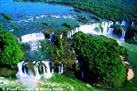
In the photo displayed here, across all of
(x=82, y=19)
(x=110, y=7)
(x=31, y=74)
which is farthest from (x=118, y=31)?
(x=31, y=74)

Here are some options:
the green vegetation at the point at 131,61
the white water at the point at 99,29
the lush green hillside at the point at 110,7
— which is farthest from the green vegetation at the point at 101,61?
the lush green hillside at the point at 110,7

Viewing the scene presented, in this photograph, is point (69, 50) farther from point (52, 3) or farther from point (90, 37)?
point (52, 3)

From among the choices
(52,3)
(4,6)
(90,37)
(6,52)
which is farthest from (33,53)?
(52,3)

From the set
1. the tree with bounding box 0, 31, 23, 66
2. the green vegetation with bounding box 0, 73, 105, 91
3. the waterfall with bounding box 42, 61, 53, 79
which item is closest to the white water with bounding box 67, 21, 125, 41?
the waterfall with bounding box 42, 61, 53, 79

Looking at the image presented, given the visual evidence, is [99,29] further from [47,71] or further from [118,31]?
[47,71]

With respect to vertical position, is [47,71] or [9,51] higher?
[9,51]

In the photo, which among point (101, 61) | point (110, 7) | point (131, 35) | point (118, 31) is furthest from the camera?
point (110, 7)

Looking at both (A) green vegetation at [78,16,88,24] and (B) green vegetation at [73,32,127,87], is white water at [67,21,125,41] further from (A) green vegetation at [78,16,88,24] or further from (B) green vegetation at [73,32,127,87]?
(B) green vegetation at [73,32,127,87]
